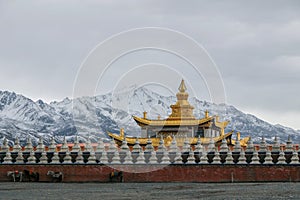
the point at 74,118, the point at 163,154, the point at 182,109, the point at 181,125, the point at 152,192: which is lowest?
the point at 152,192

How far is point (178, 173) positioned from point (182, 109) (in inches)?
465

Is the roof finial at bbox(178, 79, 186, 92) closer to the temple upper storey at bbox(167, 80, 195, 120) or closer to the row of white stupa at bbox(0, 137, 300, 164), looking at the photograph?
the temple upper storey at bbox(167, 80, 195, 120)

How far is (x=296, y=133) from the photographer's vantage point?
166m

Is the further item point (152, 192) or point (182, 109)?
point (182, 109)

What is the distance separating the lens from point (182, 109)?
153 ft

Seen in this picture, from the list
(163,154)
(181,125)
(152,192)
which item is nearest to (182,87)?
(181,125)

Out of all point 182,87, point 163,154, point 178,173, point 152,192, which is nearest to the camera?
point 152,192

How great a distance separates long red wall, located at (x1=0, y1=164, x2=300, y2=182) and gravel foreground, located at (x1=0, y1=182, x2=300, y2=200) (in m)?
2.61

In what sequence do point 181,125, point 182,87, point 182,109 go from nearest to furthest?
1. point 181,125
2. point 182,109
3. point 182,87

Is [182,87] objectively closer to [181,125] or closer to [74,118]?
[181,125]

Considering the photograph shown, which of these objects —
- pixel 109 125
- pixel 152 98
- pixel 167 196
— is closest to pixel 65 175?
pixel 167 196

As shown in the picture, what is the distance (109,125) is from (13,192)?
115885 millimetres

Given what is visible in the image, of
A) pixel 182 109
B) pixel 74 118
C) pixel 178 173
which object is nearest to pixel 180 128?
pixel 182 109

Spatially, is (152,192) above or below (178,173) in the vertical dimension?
below
